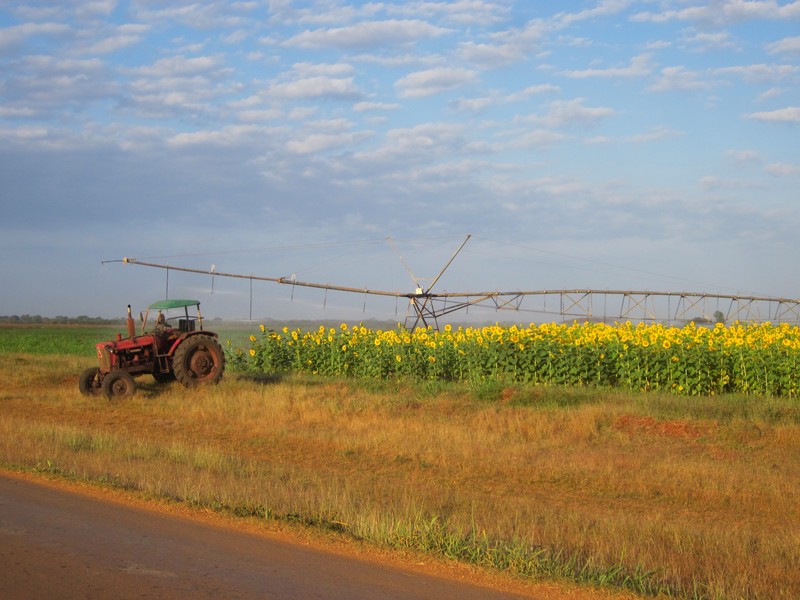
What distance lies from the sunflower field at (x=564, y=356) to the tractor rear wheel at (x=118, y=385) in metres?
7.15

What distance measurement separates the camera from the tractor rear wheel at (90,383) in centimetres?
2106

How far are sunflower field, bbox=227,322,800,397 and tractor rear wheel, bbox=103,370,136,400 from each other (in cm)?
715

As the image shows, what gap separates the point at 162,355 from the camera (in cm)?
2133

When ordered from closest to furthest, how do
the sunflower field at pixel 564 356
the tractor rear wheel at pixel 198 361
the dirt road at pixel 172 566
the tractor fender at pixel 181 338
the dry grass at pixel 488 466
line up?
1. the dirt road at pixel 172 566
2. the dry grass at pixel 488 466
3. the sunflower field at pixel 564 356
4. the tractor rear wheel at pixel 198 361
5. the tractor fender at pixel 181 338

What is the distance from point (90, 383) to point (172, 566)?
51.7ft

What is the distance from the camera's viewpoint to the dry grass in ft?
25.9

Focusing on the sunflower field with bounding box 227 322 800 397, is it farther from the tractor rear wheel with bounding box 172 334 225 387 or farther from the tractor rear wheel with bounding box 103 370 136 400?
the tractor rear wheel with bounding box 103 370 136 400

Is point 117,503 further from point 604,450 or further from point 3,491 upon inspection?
point 604,450

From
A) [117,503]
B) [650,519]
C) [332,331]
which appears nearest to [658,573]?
[650,519]

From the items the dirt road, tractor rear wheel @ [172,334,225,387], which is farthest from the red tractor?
the dirt road

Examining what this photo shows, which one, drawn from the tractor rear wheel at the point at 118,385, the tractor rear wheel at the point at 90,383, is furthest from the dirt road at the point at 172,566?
the tractor rear wheel at the point at 90,383

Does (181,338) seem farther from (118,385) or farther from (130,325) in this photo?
(118,385)

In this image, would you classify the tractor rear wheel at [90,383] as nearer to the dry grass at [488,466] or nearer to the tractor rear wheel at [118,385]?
the dry grass at [488,466]

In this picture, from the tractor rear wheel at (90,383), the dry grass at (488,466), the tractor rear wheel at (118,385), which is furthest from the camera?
the tractor rear wheel at (90,383)
